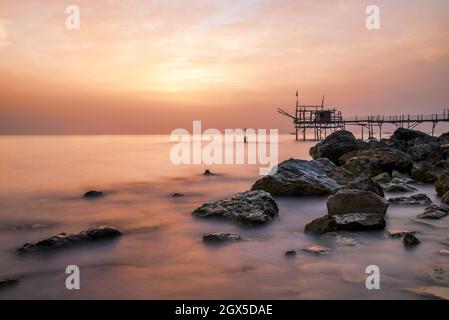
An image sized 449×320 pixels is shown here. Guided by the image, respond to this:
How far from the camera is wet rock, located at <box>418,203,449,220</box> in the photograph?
931cm

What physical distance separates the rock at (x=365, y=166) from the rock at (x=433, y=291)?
462 inches

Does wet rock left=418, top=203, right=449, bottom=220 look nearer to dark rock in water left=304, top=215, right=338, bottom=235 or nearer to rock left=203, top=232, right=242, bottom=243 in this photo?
dark rock in water left=304, top=215, right=338, bottom=235

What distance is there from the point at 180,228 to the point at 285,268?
3.68m

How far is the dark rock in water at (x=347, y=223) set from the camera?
809 centimetres

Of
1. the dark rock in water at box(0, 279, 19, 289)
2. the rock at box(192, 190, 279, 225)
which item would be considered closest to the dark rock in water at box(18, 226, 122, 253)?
the dark rock in water at box(0, 279, 19, 289)

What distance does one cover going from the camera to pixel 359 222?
819 centimetres

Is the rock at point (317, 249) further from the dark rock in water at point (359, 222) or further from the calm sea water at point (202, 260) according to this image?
the dark rock in water at point (359, 222)

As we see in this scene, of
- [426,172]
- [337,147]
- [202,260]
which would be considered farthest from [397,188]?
[202,260]

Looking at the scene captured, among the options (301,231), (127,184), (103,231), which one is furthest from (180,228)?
(127,184)

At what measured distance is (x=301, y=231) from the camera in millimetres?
8672

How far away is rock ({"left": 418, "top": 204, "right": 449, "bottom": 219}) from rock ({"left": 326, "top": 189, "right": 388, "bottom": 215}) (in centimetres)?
109

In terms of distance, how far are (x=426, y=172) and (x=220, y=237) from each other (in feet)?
39.8

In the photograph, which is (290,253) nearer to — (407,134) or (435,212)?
(435,212)
